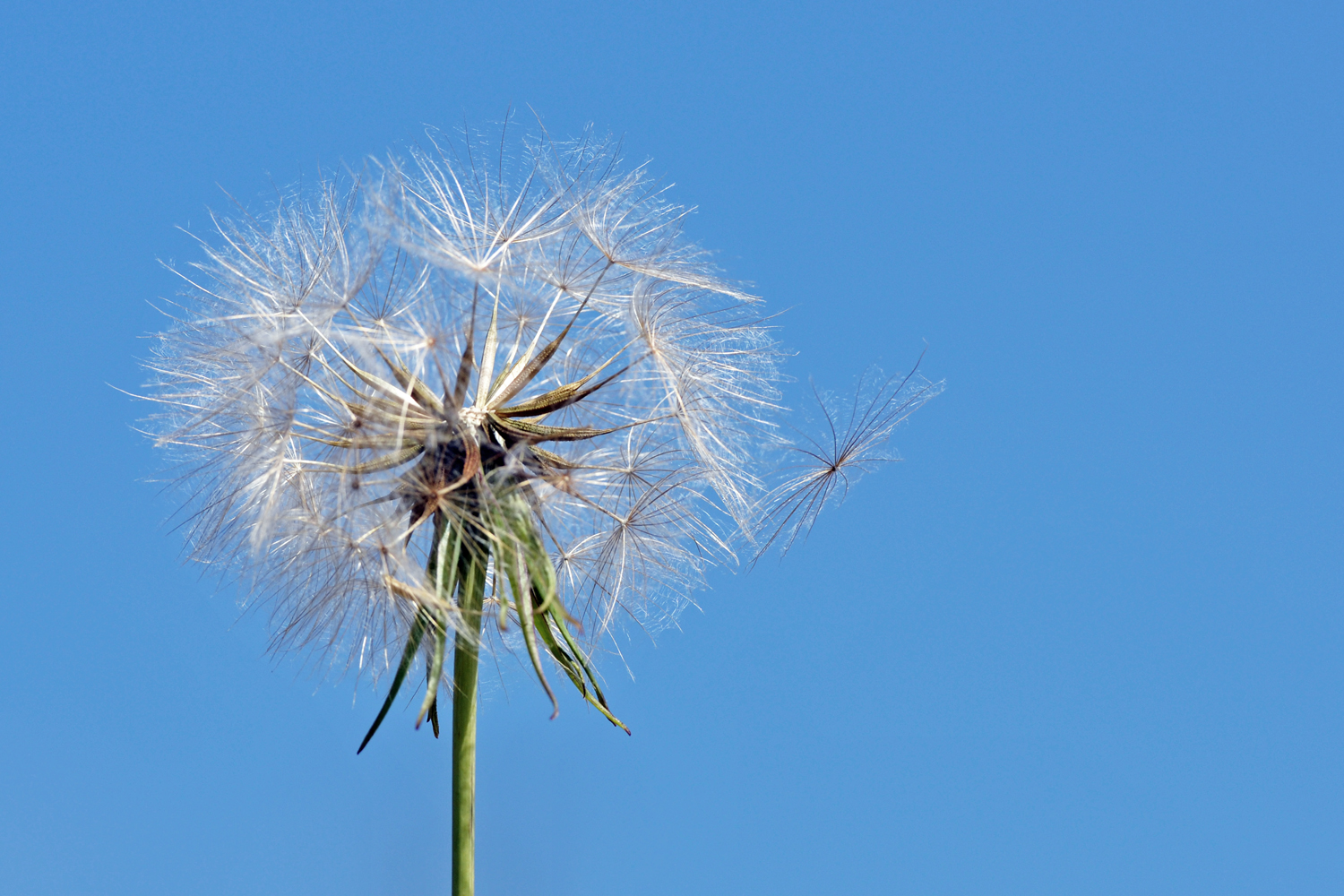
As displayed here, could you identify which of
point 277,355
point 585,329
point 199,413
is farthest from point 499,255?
point 199,413

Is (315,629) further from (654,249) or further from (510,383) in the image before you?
(654,249)

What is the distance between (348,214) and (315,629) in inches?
124

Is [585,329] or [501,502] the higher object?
[585,329]

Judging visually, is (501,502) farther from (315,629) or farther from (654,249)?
(654,249)

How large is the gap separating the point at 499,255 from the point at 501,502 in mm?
2008

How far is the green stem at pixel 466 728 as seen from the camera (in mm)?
10703

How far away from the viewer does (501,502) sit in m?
10.7

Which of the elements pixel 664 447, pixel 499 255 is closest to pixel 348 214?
pixel 499 255

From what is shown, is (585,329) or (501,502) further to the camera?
(585,329)

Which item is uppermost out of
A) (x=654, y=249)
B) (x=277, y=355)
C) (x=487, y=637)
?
(x=654, y=249)

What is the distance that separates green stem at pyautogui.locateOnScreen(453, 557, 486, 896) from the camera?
10703 mm

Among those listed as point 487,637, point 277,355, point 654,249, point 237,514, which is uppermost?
point 654,249

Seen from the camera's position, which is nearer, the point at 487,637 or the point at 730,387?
the point at 487,637

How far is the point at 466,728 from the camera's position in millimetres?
10969
